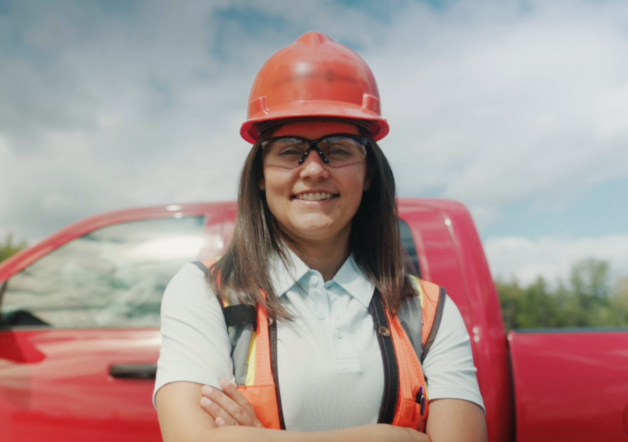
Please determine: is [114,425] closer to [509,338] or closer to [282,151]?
[282,151]

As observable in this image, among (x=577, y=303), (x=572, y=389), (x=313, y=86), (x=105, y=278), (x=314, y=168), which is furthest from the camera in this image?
(x=577, y=303)

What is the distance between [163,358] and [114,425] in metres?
1.00

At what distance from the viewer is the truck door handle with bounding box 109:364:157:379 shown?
2.19 m

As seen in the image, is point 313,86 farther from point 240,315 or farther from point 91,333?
point 91,333

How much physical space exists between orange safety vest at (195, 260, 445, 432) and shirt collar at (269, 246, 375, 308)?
0.06 meters

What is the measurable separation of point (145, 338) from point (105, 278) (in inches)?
16.4

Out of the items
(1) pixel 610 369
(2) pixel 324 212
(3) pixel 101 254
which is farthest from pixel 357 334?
(3) pixel 101 254

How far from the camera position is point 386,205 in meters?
1.78

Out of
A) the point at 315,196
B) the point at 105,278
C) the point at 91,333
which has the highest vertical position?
the point at 315,196

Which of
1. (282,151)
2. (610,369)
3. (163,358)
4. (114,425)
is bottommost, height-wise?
(114,425)

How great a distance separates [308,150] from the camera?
5.07 feet

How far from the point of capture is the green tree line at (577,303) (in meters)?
6.74

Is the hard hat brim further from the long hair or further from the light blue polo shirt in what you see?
the light blue polo shirt

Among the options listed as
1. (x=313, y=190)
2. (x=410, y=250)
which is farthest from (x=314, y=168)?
(x=410, y=250)
